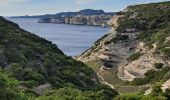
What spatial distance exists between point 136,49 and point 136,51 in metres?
1.87

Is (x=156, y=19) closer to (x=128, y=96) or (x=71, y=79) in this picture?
(x=71, y=79)

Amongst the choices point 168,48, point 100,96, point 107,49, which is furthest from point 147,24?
point 100,96

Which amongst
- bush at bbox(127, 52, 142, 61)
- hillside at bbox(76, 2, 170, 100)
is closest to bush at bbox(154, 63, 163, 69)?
hillside at bbox(76, 2, 170, 100)

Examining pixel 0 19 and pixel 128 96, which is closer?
pixel 128 96

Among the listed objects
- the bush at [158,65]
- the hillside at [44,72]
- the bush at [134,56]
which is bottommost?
the bush at [134,56]

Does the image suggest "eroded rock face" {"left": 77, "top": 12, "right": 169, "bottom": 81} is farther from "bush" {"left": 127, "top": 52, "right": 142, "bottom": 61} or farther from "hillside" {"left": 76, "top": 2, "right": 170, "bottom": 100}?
"bush" {"left": 127, "top": 52, "right": 142, "bottom": 61}

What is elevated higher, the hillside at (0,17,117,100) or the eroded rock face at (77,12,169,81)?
the hillside at (0,17,117,100)

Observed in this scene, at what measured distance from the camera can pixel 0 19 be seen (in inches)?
3162

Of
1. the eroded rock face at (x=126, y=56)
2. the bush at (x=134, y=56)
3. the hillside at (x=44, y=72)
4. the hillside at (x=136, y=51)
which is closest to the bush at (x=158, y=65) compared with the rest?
the hillside at (x=136, y=51)

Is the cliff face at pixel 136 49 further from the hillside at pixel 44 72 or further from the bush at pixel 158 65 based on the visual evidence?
the hillside at pixel 44 72

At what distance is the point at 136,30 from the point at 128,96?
82781mm

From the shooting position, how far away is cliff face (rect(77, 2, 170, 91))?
91312mm

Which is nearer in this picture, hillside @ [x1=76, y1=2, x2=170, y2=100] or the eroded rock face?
hillside @ [x1=76, y1=2, x2=170, y2=100]

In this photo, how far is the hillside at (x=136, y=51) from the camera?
89438 mm
